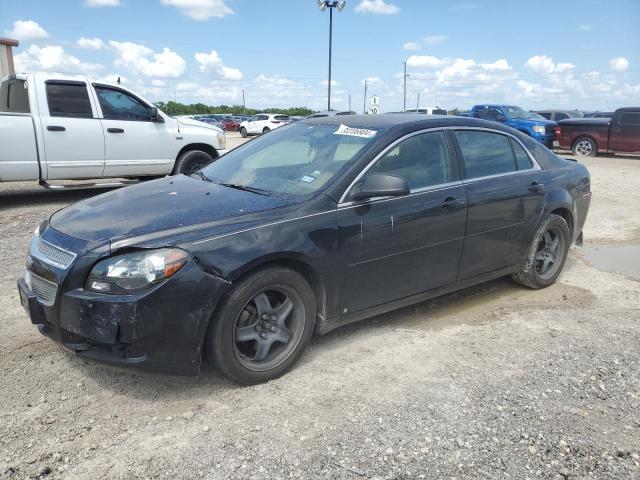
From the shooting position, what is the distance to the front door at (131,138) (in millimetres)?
8523

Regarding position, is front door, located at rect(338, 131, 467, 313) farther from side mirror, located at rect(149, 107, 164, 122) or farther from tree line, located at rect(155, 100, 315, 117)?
tree line, located at rect(155, 100, 315, 117)

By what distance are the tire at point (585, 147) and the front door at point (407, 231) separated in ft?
59.0

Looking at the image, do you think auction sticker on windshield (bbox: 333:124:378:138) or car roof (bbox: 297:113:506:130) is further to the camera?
car roof (bbox: 297:113:506:130)

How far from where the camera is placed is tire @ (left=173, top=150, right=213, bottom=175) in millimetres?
9352

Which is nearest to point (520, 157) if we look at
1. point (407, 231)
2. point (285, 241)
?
point (407, 231)

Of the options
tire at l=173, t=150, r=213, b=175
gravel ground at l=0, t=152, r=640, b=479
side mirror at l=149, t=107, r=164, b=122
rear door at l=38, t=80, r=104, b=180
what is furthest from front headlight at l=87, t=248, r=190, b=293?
side mirror at l=149, t=107, r=164, b=122

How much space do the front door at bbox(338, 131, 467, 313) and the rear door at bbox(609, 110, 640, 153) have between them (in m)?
17.7

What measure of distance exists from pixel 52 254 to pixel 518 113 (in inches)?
866

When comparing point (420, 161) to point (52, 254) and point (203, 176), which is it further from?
point (52, 254)

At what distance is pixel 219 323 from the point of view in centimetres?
300

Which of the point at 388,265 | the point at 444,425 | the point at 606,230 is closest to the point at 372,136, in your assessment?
the point at 388,265

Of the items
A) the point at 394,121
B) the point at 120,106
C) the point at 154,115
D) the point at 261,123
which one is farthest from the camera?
the point at 261,123

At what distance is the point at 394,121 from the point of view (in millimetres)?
4098

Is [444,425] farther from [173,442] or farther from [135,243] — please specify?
[135,243]
